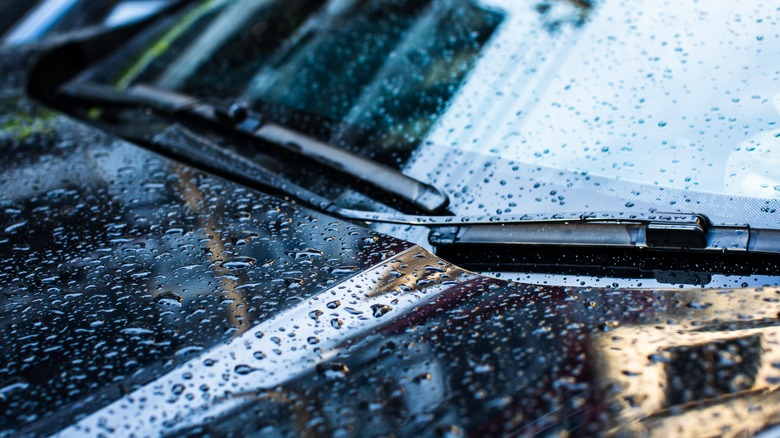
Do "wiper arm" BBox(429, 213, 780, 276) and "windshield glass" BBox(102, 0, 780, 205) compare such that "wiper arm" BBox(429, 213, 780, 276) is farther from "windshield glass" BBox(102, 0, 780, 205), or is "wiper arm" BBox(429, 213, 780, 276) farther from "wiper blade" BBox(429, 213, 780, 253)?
"windshield glass" BBox(102, 0, 780, 205)

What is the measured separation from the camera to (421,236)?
1.63 metres

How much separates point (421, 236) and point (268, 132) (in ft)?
1.87

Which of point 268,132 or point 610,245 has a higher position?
point 268,132

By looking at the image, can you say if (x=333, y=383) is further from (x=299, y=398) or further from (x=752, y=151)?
(x=752, y=151)

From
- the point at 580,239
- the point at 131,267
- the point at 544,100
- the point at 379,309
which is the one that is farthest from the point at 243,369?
the point at 544,100

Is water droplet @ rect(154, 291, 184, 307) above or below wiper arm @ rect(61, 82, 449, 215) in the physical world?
below

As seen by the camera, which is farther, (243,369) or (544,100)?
(544,100)

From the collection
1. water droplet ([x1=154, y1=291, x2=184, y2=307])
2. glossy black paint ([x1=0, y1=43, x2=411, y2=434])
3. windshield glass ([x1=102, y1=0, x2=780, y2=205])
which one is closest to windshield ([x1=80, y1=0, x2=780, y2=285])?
windshield glass ([x1=102, y1=0, x2=780, y2=205])

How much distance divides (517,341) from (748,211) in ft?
1.54

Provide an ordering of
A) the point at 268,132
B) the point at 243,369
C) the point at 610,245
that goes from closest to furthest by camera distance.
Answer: the point at 243,369 → the point at 610,245 → the point at 268,132

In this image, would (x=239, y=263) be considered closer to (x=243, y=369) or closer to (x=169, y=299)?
(x=169, y=299)

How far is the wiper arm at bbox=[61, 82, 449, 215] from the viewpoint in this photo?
1716mm

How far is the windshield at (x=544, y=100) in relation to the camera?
1.53m

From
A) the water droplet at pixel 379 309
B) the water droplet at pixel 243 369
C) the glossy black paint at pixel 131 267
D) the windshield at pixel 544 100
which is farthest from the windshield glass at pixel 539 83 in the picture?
the water droplet at pixel 243 369
